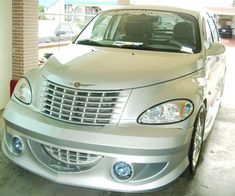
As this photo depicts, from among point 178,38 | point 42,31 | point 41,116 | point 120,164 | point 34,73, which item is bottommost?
point 42,31

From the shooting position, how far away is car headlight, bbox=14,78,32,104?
9.72 ft

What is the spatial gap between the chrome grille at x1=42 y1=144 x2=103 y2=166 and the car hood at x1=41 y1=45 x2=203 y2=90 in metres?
0.49

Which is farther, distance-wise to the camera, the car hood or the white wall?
the white wall

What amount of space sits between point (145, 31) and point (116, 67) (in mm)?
1077

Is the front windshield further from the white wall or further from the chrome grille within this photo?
the white wall

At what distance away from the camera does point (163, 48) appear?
3.54 meters

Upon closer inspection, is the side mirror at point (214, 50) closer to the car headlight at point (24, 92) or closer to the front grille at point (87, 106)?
the front grille at point (87, 106)

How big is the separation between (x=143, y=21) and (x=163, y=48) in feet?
1.84

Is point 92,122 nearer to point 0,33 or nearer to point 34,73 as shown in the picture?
point 34,73

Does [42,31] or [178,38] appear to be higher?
[178,38]

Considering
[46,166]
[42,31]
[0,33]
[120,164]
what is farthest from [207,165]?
[42,31]

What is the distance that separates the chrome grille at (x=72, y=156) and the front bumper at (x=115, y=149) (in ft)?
0.17

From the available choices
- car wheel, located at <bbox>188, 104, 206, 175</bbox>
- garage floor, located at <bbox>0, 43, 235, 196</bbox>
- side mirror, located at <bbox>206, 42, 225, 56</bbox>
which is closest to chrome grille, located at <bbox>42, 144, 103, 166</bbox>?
garage floor, located at <bbox>0, 43, 235, 196</bbox>

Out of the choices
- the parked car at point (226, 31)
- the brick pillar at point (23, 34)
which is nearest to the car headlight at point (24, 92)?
the brick pillar at point (23, 34)
